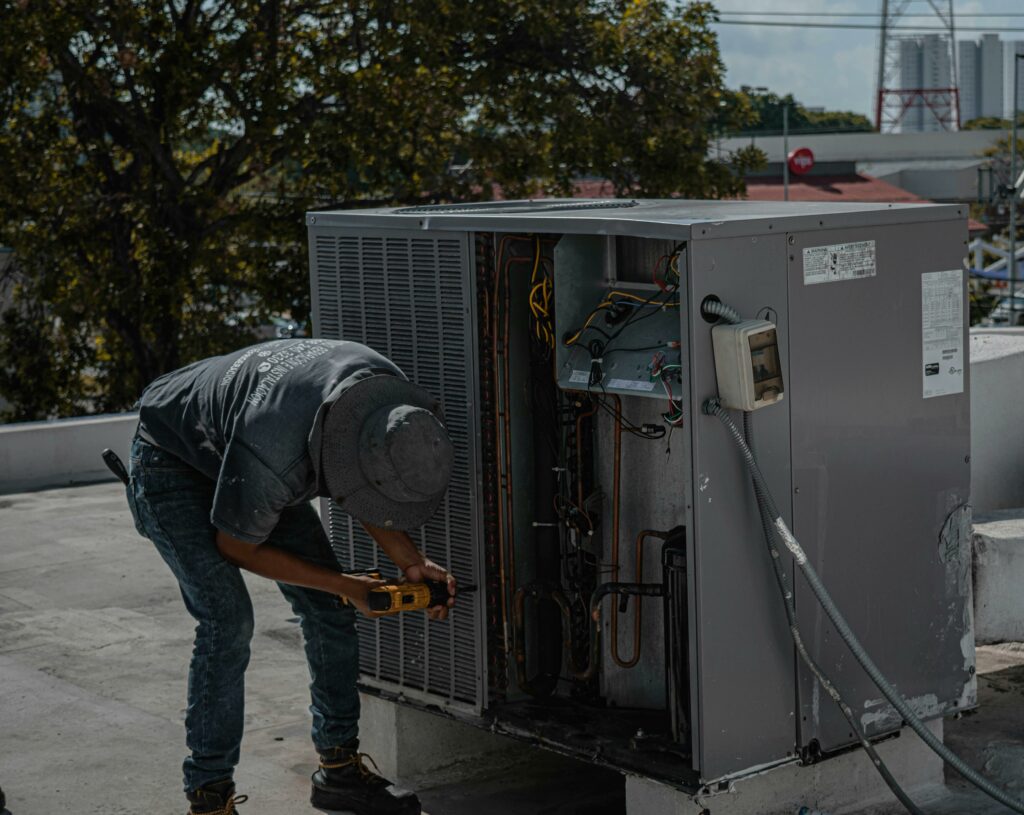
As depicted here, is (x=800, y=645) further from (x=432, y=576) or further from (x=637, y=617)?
(x=432, y=576)

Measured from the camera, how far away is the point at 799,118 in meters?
94.2

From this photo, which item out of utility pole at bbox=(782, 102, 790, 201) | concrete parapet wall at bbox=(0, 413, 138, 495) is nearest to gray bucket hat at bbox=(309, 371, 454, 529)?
concrete parapet wall at bbox=(0, 413, 138, 495)

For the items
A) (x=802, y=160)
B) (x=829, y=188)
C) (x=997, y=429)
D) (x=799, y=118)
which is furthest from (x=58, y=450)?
(x=799, y=118)

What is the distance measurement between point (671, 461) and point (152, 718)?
2.34m

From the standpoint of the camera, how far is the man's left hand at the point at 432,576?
411 cm

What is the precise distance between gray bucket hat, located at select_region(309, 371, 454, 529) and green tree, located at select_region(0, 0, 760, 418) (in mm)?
10429

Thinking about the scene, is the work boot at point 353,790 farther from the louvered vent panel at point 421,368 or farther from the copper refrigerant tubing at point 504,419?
the copper refrigerant tubing at point 504,419

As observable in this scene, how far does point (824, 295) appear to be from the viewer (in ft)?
12.8

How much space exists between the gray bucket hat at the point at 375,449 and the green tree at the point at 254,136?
34.2 feet

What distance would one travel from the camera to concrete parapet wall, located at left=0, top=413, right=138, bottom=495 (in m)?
10.4

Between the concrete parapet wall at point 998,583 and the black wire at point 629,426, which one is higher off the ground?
the black wire at point 629,426

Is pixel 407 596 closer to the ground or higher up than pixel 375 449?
closer to the ground

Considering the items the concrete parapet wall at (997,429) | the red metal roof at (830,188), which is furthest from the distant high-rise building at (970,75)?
the concrete parapet wall at (997,429)

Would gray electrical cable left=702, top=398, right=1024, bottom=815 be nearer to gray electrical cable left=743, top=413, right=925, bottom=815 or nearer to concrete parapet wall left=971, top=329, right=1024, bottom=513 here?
gray electrical cable left=743, top=413, right=925, bottom=815
